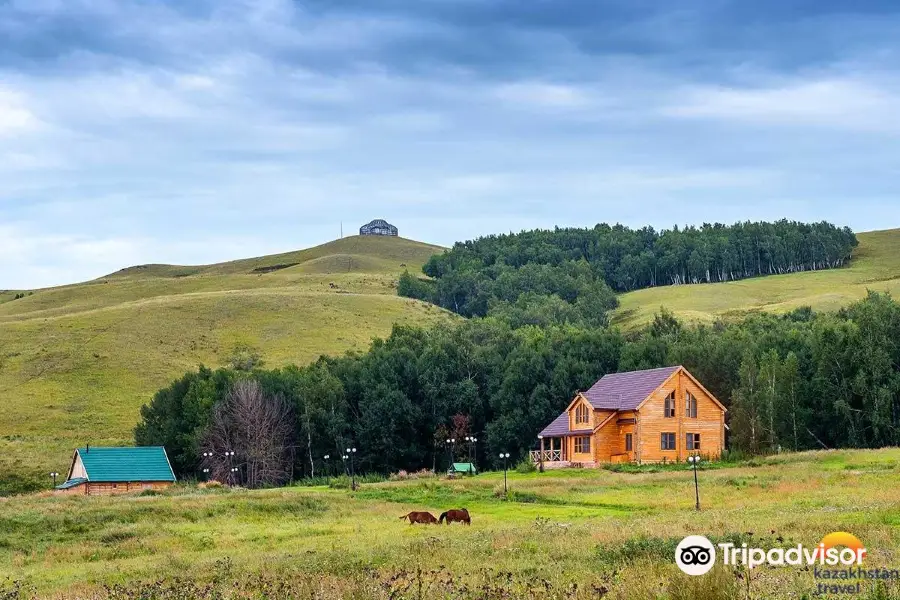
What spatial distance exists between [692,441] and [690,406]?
2.49 meters

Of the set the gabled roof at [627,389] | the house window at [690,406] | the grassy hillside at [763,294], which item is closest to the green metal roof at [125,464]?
the gabled roof at [627,389]

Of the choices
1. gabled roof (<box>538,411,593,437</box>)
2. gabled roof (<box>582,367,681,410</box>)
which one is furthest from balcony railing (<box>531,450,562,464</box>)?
gabled roof (<box>582,367,681,410</box>)

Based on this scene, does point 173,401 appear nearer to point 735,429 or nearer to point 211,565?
point 735,429

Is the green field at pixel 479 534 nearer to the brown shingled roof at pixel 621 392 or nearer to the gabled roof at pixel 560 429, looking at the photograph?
the brown shingled roof at pixel 621 392

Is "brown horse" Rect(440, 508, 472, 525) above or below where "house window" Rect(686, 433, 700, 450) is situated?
below

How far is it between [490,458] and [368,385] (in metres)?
13.3

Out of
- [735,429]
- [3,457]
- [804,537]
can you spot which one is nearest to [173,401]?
[3,457]

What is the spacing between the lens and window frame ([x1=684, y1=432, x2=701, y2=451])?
7329cm

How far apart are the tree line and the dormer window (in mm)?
12192

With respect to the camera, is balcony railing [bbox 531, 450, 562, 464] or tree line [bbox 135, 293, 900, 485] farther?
tree line [bbox 135, 293, 900, 485]

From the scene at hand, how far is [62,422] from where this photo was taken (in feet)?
346

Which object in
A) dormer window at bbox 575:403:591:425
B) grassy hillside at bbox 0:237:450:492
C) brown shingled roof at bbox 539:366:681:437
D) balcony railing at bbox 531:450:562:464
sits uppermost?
grassy hillside at bbox 0:237:450:492

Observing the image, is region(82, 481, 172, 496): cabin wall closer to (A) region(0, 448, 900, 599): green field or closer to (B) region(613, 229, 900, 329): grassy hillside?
(A) region(0, 448, 900, 599): green field

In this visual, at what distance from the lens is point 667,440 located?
2849 inches
